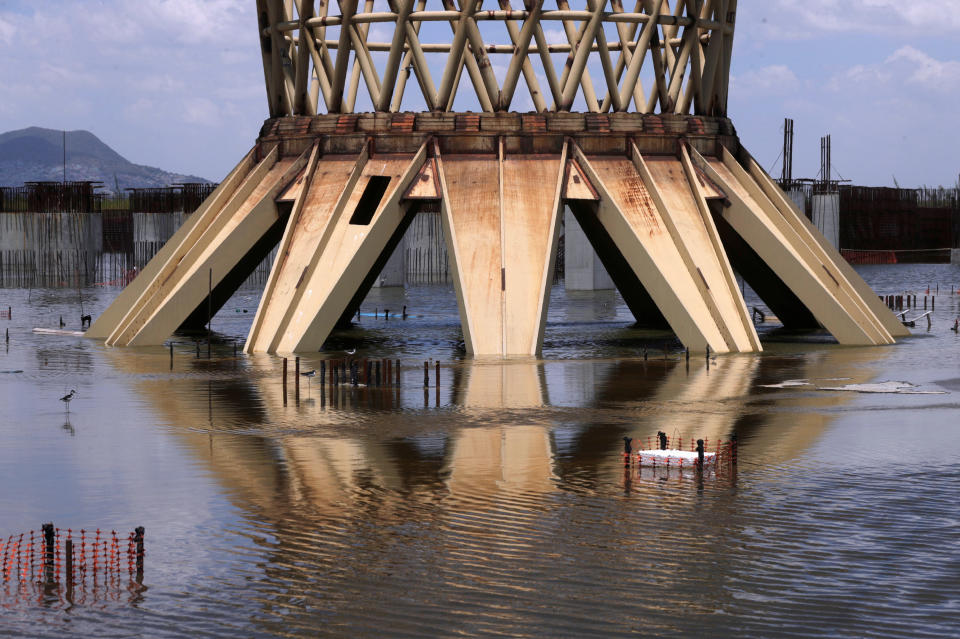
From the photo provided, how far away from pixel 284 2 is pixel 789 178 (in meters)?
99.2

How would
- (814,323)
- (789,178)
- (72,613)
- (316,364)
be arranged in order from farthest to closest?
1. (789,178)
2. (814,323)
3. (316,364)
4. (72,613)

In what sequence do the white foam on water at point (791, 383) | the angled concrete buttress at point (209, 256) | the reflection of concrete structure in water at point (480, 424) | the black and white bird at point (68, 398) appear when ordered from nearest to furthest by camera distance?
the reflection of concrete structure in water at point (480, 424) < the black and white bird at point (68, 398) < the white foam on water at point (791, 383) < the angled concrete buttress at point (209, 256)

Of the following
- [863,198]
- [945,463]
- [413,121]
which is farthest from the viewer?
[863,198]

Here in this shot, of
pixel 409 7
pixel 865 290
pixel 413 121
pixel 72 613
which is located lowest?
pixel 72 613

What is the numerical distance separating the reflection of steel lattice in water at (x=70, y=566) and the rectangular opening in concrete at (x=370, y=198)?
3203 centimetres

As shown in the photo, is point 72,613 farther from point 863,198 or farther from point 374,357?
point 863,198

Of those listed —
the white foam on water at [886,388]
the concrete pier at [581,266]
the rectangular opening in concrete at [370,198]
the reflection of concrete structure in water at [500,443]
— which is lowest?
the reflection of concrete structure in water at [500,443]

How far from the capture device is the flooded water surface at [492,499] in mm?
19953

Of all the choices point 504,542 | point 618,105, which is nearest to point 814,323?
point 618,105

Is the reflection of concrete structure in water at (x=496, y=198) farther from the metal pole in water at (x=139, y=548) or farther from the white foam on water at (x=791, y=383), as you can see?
the metal pole in water at (x=139, y=548)

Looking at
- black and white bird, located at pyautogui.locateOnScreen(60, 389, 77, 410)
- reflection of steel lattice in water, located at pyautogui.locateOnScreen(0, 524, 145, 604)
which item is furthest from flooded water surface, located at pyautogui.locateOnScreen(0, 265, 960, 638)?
black and white bird, located at pyautogui.locateOnScreen(60, 389, 77, 410)

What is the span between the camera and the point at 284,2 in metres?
59.8

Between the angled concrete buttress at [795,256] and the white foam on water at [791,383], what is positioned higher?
the angled concrete buttress at [795,256]

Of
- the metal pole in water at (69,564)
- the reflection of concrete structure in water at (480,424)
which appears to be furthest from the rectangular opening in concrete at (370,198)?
the metal pole in water at (69,564)
